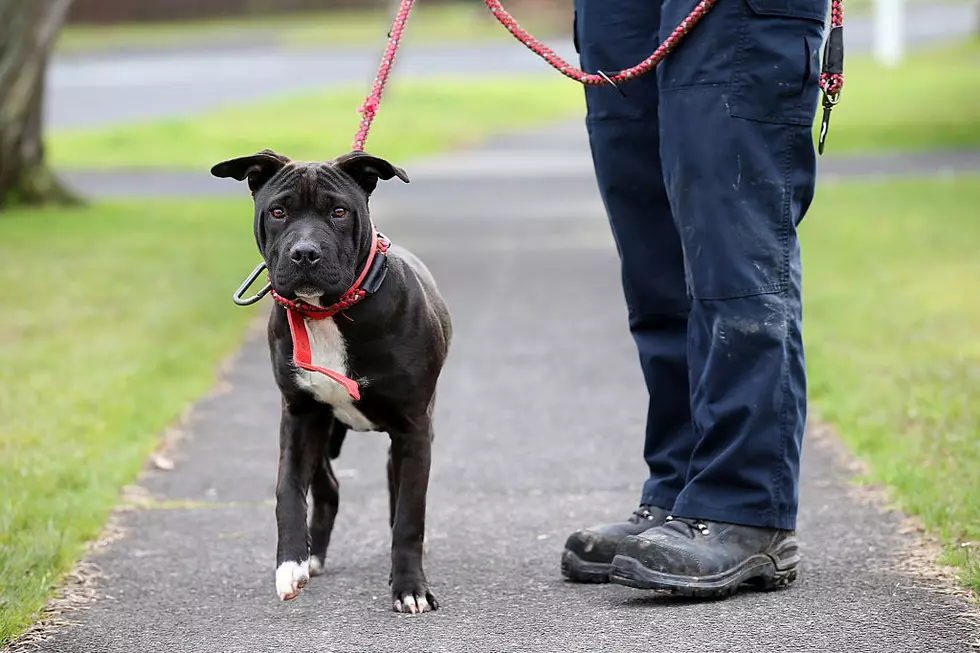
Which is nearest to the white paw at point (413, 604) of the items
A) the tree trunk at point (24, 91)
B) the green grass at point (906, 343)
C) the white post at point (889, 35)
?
the green grass at point (906, 343)

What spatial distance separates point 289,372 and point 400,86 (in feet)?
79.0

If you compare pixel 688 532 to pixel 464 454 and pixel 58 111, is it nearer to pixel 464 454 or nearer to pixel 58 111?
pixel 464 454

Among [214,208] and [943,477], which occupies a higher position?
[943,477]

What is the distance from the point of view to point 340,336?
4109mm

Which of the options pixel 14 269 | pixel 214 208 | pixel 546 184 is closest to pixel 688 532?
pixel 14 269

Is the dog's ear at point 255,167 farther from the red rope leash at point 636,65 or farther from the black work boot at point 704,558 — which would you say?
the black work boot at point 704,558

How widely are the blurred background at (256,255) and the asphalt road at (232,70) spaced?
0.22 meters

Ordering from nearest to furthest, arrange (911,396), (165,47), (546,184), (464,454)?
1. (464,454)
2. (911,396)
3. (546,184)
4. (165,47)

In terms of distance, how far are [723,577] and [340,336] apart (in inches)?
47.4

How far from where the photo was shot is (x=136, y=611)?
→ 13.9 feet

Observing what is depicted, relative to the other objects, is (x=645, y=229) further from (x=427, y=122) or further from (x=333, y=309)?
(x=427, y=122)

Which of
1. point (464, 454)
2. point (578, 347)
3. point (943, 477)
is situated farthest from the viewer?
point (578, 347)

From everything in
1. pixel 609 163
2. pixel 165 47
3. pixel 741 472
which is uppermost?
pixel 609 163

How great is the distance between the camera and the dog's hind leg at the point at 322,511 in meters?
4.62
